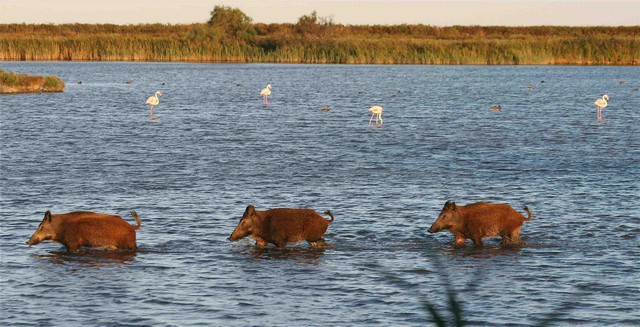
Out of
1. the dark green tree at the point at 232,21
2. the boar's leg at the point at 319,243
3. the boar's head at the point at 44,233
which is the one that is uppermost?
the dark green tree at the point at 232,21

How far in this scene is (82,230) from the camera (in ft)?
43.4

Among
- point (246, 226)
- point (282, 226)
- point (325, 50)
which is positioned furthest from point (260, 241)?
point (325, 50)

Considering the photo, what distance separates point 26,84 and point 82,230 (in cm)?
4199

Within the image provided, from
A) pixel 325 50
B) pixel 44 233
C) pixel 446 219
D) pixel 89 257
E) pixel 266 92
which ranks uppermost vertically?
pixel 325 50

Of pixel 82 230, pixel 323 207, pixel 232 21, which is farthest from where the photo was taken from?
pixel 232 21

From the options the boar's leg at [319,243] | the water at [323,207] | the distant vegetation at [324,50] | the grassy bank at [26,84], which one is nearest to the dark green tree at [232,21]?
the distant vegetation at [324,50]

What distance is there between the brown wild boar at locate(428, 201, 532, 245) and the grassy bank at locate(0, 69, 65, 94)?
41929 millimetres

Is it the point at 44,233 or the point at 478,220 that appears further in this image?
the point at 478,220

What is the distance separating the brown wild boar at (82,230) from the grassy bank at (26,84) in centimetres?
4074

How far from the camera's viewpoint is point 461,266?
13.0m

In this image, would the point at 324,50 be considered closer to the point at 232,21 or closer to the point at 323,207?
the point at 232,21

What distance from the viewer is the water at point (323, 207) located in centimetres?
1138

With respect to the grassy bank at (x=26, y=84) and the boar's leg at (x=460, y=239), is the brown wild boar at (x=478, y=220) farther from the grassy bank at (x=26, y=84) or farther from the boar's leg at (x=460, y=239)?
the grassy bank at (x=26, y=84)

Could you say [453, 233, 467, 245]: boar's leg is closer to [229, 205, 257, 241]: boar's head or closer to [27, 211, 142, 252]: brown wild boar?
[229, 205, 257, 241]: boar's head
